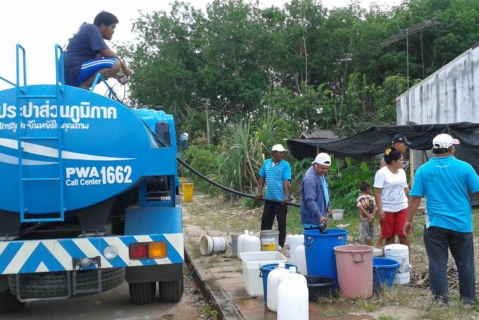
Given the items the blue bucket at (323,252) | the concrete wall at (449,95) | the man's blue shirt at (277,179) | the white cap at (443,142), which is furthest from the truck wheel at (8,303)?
the concrete wall at (449,95)

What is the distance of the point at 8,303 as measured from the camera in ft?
20.0

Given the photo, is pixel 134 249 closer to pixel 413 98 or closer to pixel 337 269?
pixel 337 269

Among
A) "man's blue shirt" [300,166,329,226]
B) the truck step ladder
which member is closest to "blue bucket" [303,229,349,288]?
"man's blue shirt" [300,166,329,226]

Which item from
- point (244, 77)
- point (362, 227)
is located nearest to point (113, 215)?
point (362, 227)

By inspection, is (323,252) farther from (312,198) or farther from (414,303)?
(414,303)

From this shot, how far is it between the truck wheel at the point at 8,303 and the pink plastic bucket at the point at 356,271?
147 inches

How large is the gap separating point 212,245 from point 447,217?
436 centimetres

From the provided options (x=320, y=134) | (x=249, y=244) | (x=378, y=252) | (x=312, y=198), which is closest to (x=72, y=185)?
(x=312, y=198)

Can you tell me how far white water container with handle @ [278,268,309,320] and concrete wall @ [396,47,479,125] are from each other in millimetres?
13405

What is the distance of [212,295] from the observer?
6090 millimetres

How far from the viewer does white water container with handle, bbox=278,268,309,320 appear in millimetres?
4484

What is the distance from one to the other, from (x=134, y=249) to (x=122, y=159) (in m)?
0.92

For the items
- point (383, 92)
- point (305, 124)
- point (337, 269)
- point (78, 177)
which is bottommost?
point (337, 269)

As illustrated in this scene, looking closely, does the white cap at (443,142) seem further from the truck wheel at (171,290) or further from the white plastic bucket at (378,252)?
the truck wheel at (171,290)
